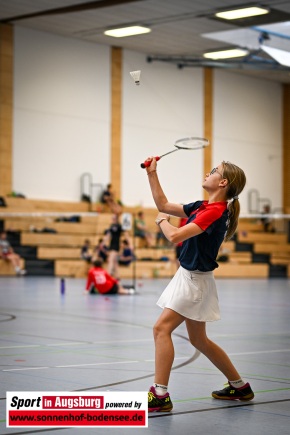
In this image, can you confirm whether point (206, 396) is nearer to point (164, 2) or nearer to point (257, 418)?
point (257, 418)

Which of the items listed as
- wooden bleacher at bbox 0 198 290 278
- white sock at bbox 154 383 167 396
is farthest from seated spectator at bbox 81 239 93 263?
white sock at bbox 154 383 167 396

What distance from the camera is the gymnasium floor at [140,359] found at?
6.31 m

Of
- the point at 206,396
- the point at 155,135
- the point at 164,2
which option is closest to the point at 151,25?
the point at 164,2

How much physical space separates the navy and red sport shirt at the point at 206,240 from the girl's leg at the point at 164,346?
417 mm

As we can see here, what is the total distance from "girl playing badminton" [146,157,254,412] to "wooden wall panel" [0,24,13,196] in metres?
28.2

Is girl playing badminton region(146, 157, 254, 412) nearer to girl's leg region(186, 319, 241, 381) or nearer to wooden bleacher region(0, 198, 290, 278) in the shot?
girl's leg region(186, 319, 241, 381)

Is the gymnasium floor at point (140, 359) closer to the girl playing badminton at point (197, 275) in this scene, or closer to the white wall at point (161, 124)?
the girl playing badminton at point (197, 275)

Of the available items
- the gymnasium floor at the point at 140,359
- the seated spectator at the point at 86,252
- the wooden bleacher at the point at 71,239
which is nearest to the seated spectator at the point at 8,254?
the wooden bleacher at the point at 71,239

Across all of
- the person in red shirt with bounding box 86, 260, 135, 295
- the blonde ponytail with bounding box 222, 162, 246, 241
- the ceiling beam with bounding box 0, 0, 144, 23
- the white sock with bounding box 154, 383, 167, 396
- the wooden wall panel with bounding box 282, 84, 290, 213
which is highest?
the ceiling beam with bounding box 0, 0, 144, 23

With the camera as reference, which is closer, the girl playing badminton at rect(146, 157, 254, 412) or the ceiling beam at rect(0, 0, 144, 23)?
the girl playing badminton at rect(146, 157, 254, 412)

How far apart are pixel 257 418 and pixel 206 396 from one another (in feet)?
3.16

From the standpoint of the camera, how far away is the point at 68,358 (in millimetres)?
9500

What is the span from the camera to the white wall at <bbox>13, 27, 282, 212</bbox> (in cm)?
3584

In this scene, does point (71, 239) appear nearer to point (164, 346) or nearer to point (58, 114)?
point (58, 114)
